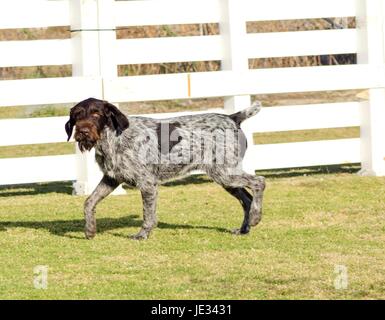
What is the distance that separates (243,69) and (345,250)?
464cm

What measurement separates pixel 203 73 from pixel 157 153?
3310 mm

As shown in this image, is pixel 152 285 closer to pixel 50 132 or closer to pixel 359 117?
pixel 50 132

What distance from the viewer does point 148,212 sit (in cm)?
995

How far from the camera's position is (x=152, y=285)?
26.4 ft

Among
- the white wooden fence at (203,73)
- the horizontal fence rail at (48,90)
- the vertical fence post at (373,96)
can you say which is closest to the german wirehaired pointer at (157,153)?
the horizontal fence rail at (48,90)

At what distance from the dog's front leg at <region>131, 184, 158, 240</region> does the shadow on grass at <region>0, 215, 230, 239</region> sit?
42 centimetres

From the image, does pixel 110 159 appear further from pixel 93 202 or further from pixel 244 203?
pixel 244 203

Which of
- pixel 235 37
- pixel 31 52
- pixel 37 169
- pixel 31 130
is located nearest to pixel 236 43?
pixel 235 37

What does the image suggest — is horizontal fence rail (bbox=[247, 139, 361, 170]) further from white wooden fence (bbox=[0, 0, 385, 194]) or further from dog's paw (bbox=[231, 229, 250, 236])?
dog's paw (bbox=[231, 229, 250, 236])

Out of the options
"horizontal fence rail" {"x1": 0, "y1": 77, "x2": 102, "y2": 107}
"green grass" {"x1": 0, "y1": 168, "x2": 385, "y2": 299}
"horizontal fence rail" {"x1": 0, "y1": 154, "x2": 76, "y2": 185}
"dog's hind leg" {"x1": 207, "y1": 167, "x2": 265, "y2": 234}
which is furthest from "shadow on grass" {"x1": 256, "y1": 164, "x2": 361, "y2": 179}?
"dog's hind leg" {"x1": 207, "y1": 167, "x2": 265, "y2": 234}

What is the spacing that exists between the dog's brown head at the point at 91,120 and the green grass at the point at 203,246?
89 centimetres

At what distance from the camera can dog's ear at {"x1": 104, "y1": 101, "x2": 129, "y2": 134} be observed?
9953 mm

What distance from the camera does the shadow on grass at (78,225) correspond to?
1049 cm

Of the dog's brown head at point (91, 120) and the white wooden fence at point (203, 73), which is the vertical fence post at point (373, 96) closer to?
the white wooden fence at point (203, 73)
